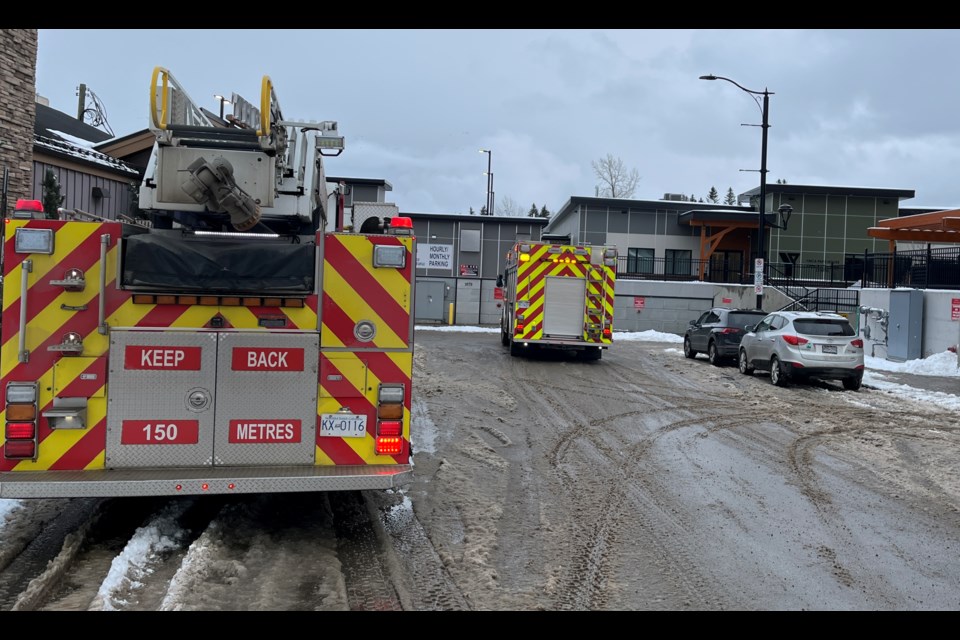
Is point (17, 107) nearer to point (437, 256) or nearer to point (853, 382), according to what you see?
point (853, 382)

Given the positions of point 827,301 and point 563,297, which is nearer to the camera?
point 563,297

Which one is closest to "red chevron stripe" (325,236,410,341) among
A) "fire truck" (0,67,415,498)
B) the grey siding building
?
"fire truck" (0,67,415,498)

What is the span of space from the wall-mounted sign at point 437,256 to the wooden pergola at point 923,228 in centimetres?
2249

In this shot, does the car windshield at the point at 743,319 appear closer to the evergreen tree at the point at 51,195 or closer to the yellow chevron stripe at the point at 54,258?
the evergreen tree at the point at 51,195

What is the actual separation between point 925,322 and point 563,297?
32.2 ft

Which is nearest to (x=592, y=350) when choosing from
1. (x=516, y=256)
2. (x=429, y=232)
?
(x=516, y=256)

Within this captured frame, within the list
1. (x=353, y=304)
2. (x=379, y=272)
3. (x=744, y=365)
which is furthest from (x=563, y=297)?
(x=353, y=304)

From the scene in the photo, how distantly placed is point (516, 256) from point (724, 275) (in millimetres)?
25840

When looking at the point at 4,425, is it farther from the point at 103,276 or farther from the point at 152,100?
the point at 152,100

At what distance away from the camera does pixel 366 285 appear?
19.4 feet

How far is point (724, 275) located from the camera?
144 ft

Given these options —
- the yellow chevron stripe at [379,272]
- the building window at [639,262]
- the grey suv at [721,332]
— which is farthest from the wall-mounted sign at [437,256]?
the yellow chevron stripe at [379,272]

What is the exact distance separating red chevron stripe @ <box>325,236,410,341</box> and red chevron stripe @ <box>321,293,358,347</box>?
0.19 metres

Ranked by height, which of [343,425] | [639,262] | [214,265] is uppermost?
[639,262]
